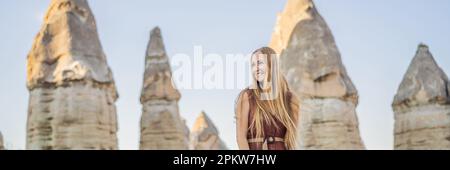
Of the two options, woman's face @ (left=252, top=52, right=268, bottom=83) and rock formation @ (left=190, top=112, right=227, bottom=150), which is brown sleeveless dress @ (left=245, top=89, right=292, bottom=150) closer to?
woman's face @ (left=252, top=52, right=268, bottom=83)

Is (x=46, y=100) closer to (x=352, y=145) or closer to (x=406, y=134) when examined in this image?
(x=352, y=145)

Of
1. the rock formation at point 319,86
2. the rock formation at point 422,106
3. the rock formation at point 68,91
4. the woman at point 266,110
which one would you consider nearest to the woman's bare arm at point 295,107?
the woman at point 266,110

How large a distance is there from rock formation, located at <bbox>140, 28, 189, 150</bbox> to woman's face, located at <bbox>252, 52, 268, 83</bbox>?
18814 mm

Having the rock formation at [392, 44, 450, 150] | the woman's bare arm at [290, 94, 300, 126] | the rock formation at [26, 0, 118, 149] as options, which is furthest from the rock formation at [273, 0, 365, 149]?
the woman's bare arm at [290, 94, 300, 126]

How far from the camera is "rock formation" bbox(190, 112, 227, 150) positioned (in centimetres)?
3616

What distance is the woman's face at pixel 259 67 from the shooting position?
5215 mm

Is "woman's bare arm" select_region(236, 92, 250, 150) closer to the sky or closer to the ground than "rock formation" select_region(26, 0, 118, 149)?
closer to the ground

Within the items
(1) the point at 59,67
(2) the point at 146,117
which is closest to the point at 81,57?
(1) the point at 59,67

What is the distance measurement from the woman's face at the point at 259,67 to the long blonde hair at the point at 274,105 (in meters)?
0.02

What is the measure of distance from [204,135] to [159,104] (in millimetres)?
12216

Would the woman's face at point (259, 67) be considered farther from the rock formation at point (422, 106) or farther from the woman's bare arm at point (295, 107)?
the rock formation at point (422, 106)

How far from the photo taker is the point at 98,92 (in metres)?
19.5

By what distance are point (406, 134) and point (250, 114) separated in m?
18.6

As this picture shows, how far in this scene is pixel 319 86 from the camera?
2236 centimetres
